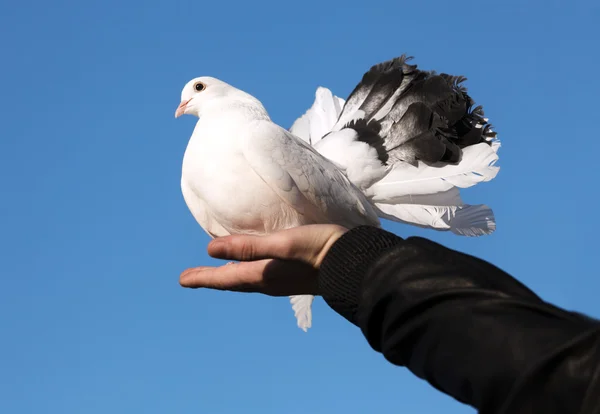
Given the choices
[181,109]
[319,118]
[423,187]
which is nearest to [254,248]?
[181,109]

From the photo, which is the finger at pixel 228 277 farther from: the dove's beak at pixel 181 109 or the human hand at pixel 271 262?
the dove's beak at pixel 181 109

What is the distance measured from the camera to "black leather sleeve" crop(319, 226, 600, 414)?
151 cm

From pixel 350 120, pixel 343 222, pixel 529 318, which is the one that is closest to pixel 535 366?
pixel 529 318

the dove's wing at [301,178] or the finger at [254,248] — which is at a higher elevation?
the dove's wing at [301,178]

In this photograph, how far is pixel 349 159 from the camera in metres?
6.09

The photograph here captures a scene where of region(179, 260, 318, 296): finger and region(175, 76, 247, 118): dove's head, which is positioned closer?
region(179, 260, 318, 296): finger

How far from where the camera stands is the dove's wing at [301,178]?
4.65m

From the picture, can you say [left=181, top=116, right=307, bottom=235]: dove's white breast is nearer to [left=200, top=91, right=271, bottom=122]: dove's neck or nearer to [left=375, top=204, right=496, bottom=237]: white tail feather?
[left=200, top=91, right=271, bottom=122]: dove's neck

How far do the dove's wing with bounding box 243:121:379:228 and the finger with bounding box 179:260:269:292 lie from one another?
994mm

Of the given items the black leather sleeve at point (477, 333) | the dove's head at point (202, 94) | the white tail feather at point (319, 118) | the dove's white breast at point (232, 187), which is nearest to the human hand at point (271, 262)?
the dove's white breast at point (232, 187)

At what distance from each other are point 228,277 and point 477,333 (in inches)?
89.3

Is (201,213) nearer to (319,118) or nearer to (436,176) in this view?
(436,176)

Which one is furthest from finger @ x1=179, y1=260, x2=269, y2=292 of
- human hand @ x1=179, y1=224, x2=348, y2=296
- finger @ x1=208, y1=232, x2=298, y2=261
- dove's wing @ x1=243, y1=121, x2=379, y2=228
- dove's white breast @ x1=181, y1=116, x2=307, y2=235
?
dove's wing @ x1=243, y1=121, x2=379, y2=228

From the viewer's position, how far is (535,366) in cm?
154
